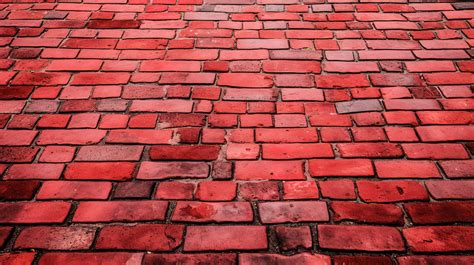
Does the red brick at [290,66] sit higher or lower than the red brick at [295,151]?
higher

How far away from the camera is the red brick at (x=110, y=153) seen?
118 cm

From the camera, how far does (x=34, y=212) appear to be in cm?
104

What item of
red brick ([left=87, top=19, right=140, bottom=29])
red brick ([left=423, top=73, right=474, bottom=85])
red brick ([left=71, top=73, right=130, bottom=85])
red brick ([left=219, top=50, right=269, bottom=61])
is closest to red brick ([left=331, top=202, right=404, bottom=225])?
red brick ([left=423, top=73, right=474, bottom=85])

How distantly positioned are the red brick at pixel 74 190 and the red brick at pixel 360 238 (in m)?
0.72

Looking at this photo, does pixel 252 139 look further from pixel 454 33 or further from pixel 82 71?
pixel 454 33

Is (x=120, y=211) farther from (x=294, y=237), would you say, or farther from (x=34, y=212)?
(x=294, y=237)

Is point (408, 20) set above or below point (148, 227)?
above

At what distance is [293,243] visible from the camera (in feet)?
Answer: 3.16

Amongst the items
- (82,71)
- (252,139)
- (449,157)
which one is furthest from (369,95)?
(82,71)

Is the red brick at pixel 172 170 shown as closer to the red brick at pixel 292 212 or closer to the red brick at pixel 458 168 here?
the red brick at pixel 292 212

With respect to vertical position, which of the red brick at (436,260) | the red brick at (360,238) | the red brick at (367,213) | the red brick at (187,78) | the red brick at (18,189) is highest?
the red brick at (187,78)

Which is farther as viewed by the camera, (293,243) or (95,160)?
(95,160)

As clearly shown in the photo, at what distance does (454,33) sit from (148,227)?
1.72 metres

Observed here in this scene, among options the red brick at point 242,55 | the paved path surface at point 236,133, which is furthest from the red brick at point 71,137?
the red brick at point 242,55
